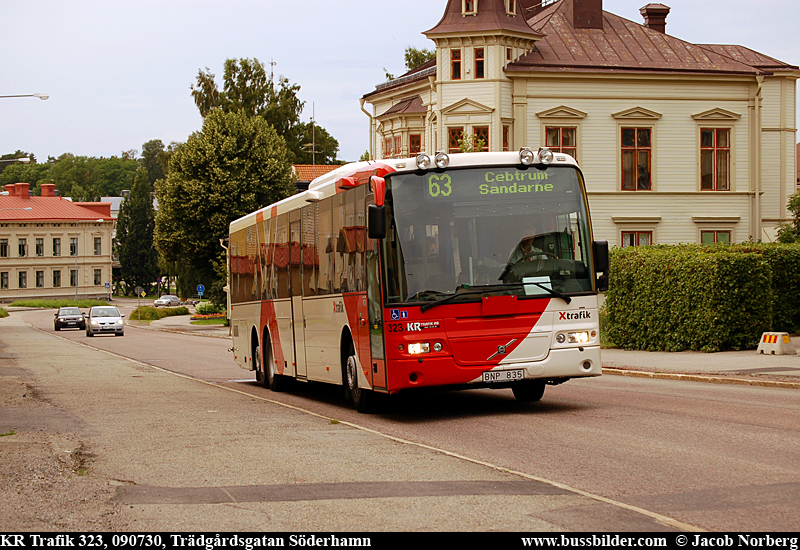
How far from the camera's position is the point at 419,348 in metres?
12.4

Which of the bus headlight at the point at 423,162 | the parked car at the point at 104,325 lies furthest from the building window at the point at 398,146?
the bus headlight at the point at 423,162

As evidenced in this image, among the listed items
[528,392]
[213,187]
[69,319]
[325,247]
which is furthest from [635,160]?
[69,319]

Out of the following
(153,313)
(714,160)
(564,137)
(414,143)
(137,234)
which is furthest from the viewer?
(137,234)

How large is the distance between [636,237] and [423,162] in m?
33.4

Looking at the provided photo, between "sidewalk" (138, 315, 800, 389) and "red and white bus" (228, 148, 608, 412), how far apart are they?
527 cm

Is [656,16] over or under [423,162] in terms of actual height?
over

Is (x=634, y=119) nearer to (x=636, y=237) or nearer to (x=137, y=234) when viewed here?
(x=636, y=237)

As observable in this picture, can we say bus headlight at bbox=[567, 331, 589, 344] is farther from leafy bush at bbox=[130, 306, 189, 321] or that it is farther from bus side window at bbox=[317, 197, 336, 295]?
leafy bush at bbox=[130, 306, 189, 321]

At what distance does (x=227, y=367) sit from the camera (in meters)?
27.0

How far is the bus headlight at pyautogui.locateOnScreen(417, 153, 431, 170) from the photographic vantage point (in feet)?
41.5

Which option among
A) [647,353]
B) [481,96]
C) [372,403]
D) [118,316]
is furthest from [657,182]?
[372,403]

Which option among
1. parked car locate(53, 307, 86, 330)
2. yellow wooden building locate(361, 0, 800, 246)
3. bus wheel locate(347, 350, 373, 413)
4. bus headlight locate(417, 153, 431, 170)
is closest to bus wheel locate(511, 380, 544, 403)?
bus wheel locate(347, 350, 373, 413)

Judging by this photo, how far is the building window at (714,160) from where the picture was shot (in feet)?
148

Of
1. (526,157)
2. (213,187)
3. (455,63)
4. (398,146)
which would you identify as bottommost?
(526,157)
